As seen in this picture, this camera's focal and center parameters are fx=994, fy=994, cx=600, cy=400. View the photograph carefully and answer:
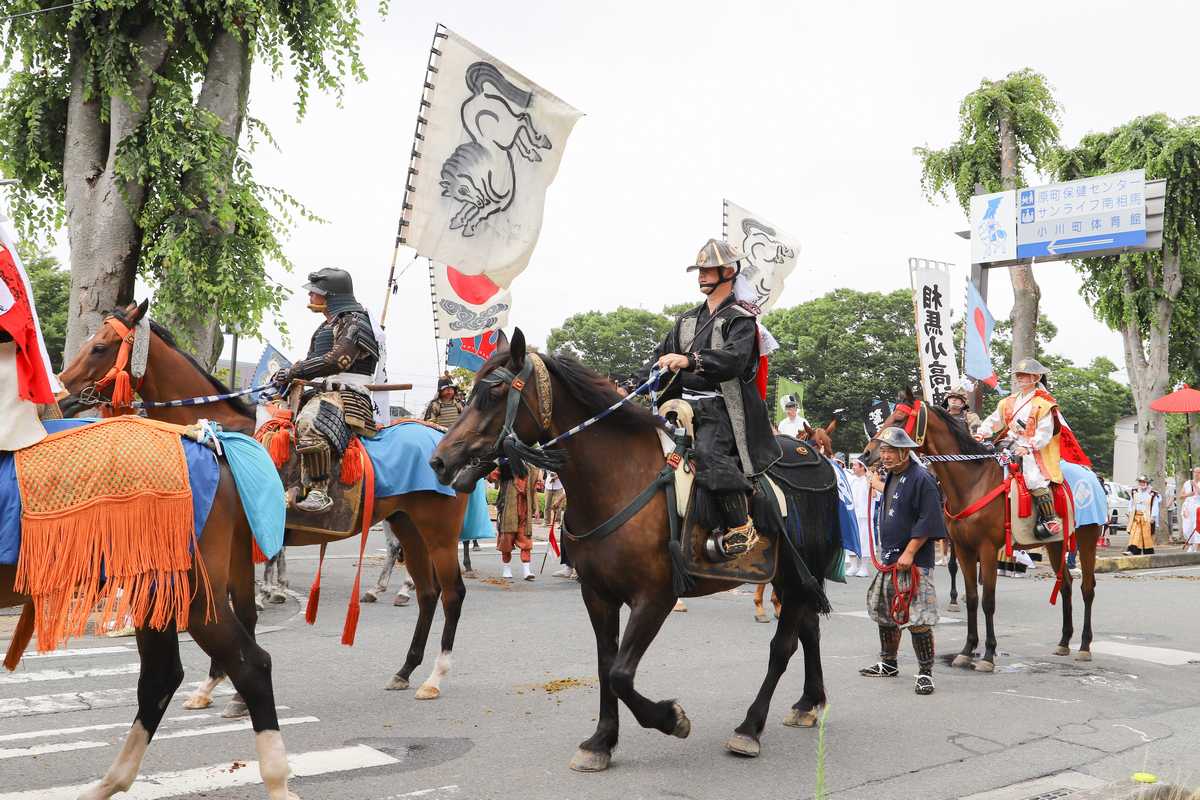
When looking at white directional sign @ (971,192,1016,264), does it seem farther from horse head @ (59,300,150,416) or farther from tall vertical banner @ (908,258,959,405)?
horse head @ (59,300,150,416)

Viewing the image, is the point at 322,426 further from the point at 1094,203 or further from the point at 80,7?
the point at 1094,203

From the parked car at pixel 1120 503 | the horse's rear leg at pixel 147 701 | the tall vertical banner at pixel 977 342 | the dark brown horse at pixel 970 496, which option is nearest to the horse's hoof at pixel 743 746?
the horse's rear leg at pixel 147 701

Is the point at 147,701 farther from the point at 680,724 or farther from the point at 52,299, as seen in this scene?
the point at 52,299

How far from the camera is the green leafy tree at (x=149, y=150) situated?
10703mm

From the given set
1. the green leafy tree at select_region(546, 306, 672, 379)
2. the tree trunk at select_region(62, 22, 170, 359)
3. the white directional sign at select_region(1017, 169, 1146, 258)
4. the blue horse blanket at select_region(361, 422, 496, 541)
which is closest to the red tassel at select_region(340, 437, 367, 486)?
the blue horse blanket at select_region(361, 422, 496, 541)

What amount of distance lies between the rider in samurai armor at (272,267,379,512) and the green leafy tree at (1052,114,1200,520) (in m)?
23.3

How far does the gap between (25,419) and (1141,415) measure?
26.7 meters

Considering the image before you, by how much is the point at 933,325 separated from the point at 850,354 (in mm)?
40673

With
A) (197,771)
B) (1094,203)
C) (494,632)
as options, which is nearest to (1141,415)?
(1094,203)

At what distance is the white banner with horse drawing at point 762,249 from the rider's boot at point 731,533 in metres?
11.5

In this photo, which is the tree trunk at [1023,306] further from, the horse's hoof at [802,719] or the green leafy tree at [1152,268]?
the horse's hoof at [802,719]

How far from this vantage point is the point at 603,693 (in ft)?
18.2

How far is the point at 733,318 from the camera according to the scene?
Answer: 5777 millimetres

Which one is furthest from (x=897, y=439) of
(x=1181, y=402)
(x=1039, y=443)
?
(x=1181, y=402)
